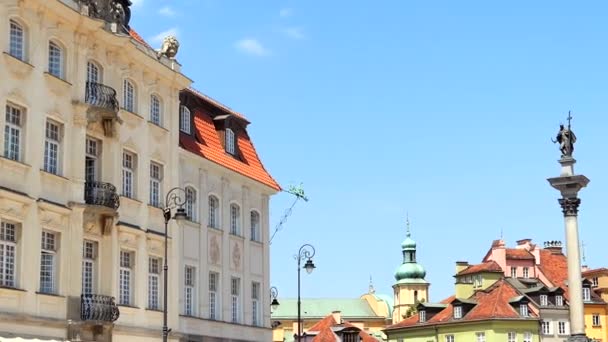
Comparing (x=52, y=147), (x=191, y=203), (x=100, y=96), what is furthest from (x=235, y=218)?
(x=52, y=147)

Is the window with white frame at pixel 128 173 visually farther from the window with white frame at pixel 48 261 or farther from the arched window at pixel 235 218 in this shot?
the arched window at pixel 235 218

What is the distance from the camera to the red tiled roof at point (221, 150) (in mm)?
44312

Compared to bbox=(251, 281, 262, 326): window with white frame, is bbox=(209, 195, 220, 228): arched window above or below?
above

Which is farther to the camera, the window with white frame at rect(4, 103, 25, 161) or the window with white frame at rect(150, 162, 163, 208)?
the window with white frame at rect(150, 162, 163, 208)

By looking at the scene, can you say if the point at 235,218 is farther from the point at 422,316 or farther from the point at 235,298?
the point at 422,316

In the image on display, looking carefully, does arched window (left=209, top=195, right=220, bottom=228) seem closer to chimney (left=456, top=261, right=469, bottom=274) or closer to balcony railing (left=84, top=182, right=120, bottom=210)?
balcony railing (left=84, top=182, right=120, bottom=210)

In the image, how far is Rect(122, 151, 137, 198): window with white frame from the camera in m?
38.2

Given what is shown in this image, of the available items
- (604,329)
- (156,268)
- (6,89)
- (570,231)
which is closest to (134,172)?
(156,268)

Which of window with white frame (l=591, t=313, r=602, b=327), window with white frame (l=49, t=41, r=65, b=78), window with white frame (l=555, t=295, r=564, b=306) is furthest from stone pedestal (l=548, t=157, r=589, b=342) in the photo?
window with white frame (l=591, t=313, r=602, b=327)

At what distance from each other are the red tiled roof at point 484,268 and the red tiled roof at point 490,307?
5461mm

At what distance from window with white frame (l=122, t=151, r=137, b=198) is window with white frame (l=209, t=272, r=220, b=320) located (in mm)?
7110

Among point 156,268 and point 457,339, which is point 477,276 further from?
point 156,268

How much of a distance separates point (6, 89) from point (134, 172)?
7.98 meters

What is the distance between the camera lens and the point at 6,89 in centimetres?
3173
